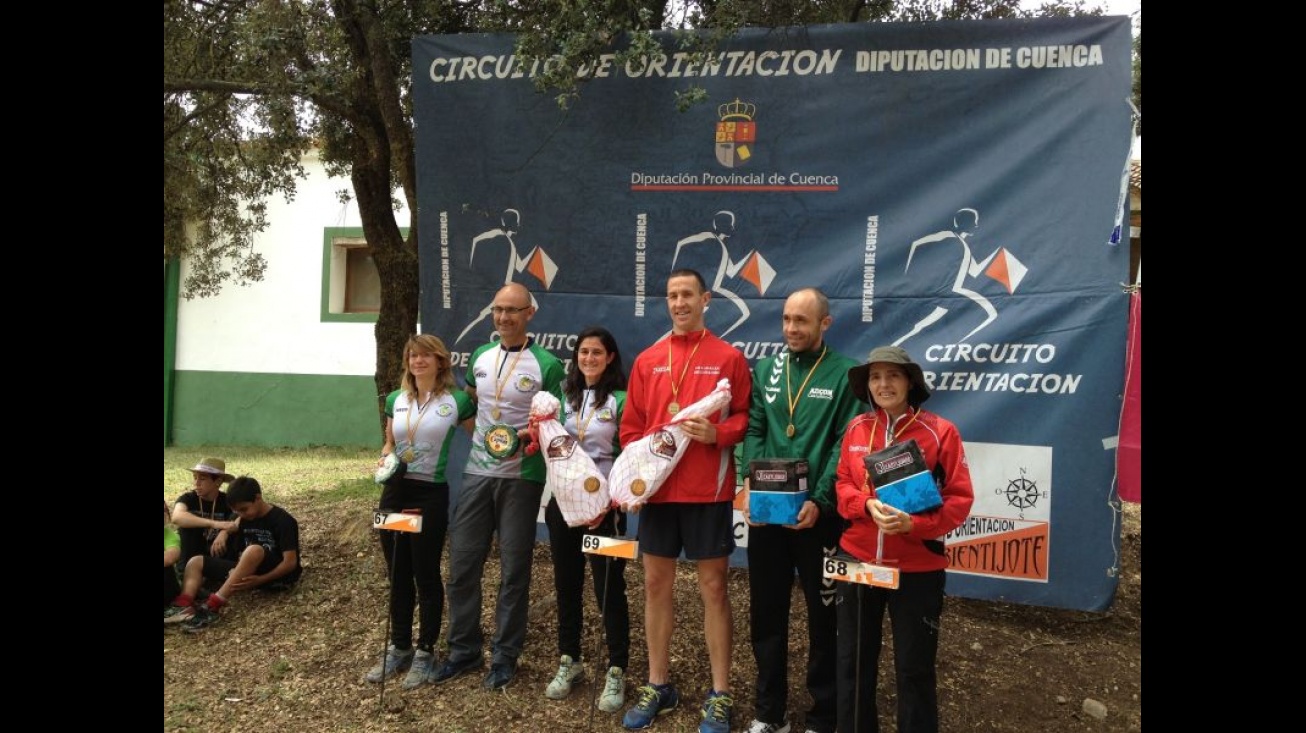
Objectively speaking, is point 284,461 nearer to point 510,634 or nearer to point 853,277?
point 510,634

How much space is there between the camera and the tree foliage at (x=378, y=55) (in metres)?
4.52

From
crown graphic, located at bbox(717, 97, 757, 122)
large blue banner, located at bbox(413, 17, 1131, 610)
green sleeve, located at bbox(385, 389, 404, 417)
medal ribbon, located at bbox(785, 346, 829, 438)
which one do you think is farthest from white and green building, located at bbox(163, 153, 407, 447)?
medal ribbon, located at bbox(785, 346, 829, 438)

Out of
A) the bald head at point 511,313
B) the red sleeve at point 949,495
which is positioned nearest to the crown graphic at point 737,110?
the bald head at point 511,313

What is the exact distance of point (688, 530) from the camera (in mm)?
3600

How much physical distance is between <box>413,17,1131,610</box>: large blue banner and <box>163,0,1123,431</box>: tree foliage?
0.30 metres

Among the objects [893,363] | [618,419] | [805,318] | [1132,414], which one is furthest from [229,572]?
[1132,414]

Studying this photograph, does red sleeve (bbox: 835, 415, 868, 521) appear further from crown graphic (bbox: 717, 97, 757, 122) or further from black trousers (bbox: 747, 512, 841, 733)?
crown graphic (bbox: 717, 97, 757, 122)

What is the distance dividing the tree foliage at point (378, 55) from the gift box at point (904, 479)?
2.38 m

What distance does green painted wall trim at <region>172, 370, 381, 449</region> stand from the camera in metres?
12.6

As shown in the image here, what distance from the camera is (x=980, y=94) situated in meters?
4.49

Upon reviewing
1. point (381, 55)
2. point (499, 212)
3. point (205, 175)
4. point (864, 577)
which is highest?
point (381, 55)

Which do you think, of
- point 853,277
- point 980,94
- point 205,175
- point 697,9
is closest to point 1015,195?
point 980,94

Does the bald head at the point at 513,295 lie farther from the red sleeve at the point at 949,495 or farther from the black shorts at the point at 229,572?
the black shorts at the point at 229,572
